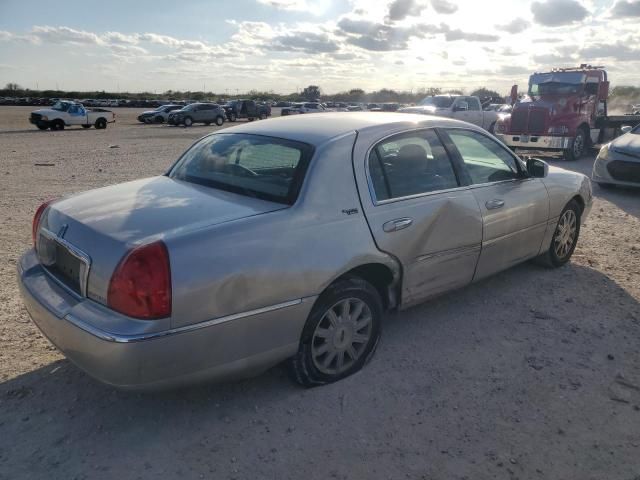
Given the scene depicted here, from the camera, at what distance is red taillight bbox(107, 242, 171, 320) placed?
8.13 feet

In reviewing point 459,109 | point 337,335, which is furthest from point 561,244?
point 459,109

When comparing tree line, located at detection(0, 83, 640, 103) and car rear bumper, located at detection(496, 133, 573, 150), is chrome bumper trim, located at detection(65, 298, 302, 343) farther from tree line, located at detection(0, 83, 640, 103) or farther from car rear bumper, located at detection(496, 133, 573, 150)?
tree line, located at detection(0, 83, 640, 103)

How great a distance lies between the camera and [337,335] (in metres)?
3.28

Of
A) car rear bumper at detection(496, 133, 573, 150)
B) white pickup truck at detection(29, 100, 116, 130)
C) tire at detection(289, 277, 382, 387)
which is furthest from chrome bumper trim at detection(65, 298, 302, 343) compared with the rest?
white pickup truck at detection(29, 100, 116, 130)

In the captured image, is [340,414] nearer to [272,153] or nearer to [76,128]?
[272,153]

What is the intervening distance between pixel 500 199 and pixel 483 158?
0.40m

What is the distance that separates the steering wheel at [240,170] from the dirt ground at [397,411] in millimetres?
1296

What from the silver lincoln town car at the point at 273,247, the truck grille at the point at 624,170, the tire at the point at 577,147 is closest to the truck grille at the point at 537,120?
the tire at the point at 577,147

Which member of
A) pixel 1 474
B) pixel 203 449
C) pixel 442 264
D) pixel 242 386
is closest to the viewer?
pixel 1 474

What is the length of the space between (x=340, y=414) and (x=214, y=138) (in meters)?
2.25

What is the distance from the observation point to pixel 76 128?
30.6m

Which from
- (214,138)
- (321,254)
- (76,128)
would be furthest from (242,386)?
(76,128)

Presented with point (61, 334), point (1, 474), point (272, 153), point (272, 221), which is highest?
point (272, 153)

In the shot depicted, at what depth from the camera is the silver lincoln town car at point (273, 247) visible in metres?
2.54
